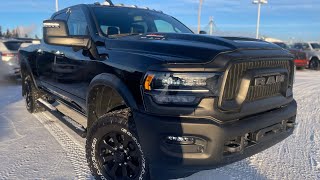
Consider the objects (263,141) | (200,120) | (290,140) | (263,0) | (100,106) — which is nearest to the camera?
(200,120)

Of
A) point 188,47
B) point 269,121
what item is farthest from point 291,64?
point 188,47

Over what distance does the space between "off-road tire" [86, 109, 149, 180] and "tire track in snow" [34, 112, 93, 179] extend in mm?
277

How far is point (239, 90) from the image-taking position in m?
2.65

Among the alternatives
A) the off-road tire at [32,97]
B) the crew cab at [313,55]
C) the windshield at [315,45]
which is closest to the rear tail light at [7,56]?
the off-road tire at [32,97]

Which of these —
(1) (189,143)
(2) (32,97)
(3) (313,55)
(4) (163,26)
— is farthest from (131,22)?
(3) (313,55)

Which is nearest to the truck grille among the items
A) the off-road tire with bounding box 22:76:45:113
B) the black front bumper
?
the black front bumper

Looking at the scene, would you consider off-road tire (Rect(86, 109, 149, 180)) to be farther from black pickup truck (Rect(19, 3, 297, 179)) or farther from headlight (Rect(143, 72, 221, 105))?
headlight (Rect(143, 72, 221, 105))

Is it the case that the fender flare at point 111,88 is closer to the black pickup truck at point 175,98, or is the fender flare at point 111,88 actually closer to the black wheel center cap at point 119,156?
the black pickup truck at point 175,98

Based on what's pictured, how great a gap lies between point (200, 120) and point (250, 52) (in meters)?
0.76

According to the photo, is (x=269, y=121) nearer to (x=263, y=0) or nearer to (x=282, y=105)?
(x=282, y=105)

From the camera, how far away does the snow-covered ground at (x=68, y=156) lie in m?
3.50

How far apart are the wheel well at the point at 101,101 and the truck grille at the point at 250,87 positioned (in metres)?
1.17

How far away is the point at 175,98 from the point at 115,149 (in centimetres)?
98

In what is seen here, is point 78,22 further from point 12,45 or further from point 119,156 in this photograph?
point 12,45
